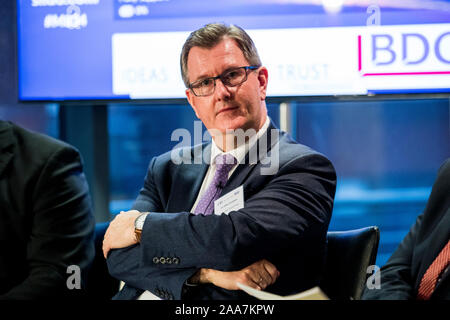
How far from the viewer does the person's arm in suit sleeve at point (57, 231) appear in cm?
182

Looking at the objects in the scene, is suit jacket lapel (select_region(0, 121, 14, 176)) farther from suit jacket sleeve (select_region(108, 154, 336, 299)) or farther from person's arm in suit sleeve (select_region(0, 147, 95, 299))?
suit jacket sleeve (select_region(108, 154, 336, 299))

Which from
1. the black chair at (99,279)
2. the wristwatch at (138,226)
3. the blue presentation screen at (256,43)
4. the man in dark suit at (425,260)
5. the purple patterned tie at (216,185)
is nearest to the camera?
the man in dark suit at (425,260)

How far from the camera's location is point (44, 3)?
8.57 ft

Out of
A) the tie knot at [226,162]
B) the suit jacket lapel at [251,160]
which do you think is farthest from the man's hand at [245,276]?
the tie knot at [226,162]

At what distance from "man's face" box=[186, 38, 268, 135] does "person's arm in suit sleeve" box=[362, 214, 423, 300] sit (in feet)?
2.34

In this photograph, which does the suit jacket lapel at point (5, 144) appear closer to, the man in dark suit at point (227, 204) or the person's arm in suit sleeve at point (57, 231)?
the person's arm in suit sleeve at point (57, 231)

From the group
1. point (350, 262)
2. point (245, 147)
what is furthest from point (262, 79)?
point (350, 262)

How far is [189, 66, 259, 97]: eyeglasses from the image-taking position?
1784 mm

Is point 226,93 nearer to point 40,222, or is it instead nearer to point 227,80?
point 227,80

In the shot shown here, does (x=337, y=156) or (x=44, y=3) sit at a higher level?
(x=44, y=3)

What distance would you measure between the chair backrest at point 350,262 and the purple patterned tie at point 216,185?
529 mm

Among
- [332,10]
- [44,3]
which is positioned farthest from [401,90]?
[44,3]

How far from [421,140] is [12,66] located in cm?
280

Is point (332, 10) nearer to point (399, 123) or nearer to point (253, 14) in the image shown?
point (253, 14)
